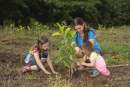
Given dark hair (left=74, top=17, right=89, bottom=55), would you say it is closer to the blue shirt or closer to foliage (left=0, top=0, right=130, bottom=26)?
the blue shirt

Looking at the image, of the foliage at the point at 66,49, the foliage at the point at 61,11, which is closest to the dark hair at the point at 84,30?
the foliage at the point at 66,49

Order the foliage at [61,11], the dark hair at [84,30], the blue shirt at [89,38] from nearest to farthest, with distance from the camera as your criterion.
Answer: the dark hair at [84,30]
the blue shirt at [89,38]
the foliage at [61,11]

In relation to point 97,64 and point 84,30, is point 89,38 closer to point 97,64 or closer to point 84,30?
point 84,30

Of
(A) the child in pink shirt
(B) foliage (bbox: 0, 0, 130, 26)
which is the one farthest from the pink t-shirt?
(B) foliage (bbox: 0, 0, 130, 26)

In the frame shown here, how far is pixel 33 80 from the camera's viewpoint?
848 centimetres

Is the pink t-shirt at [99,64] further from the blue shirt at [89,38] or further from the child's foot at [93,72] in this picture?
the blue shirt at [89,38]

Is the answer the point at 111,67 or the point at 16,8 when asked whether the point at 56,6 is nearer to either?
the point at 16,8

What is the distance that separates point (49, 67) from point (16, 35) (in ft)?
16.8

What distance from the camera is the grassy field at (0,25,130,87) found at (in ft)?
26.9

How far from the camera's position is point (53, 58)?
1030 cm

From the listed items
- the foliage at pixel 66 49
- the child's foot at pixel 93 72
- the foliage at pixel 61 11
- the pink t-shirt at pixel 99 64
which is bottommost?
the child's foot at pixel 93 72

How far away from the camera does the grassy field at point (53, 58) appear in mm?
8211

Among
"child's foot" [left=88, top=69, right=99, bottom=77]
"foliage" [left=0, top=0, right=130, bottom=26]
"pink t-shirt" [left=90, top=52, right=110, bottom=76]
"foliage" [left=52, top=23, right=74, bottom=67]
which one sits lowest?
"child's foot" [left=88, top=69, right=99, bottom=77]

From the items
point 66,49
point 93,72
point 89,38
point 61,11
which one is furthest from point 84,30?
point 61,11
